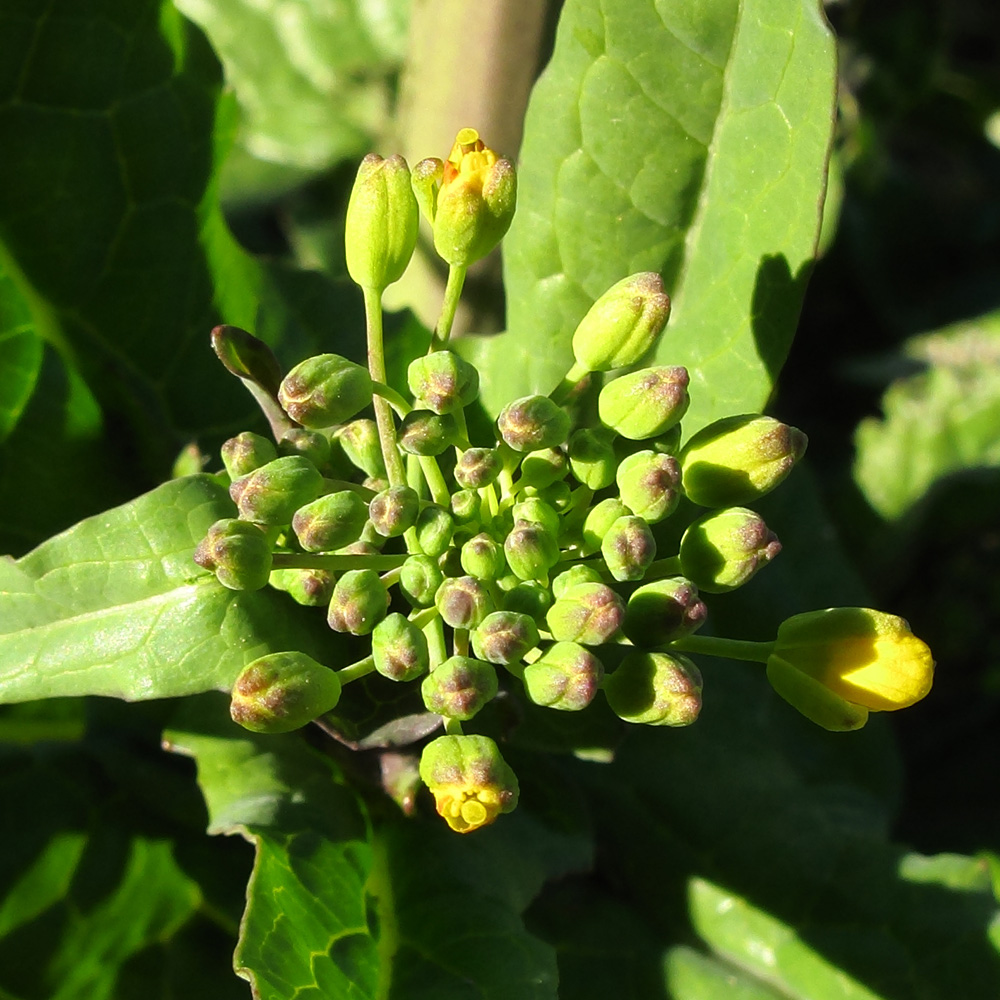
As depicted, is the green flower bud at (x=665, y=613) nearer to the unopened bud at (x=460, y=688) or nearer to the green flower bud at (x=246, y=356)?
the unopened bud at (x=460, y=688)

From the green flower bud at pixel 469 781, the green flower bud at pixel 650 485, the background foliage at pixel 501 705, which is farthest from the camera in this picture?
the background foliage at pixel 501 705

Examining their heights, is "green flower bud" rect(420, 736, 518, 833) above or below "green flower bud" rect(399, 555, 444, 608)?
below

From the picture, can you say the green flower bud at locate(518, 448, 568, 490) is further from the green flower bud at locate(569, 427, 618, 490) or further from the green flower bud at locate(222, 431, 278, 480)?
the green flower bud at locate(222, 431, 278, 480)

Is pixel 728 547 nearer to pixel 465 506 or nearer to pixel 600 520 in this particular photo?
pixel 600 520

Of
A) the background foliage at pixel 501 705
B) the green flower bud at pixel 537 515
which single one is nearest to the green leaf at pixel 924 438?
the background foliage at pixel 501 705

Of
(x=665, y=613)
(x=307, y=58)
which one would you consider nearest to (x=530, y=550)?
(x=665, y=613)

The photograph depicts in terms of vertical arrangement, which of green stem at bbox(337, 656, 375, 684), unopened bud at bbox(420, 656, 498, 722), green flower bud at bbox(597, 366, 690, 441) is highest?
green flower bud at bbox(597, 366, 690, 441)

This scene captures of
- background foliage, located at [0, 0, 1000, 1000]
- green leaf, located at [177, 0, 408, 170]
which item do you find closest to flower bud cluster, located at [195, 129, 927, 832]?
background foliage, located at [0, 0, 1000, 1000]
